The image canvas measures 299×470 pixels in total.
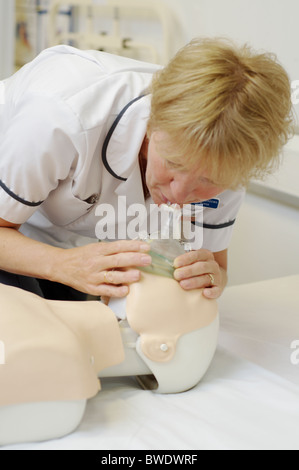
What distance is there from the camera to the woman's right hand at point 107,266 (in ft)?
3.93

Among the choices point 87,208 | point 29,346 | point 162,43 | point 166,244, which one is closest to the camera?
point 29,346

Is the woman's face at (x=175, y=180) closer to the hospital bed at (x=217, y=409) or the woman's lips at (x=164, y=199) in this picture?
the woman's lips at (x=164, y=199)

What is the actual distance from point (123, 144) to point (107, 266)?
322mm

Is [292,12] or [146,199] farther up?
[292,12]

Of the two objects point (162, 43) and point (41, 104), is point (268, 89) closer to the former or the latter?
point (41, 104)

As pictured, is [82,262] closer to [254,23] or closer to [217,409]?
[217,409]

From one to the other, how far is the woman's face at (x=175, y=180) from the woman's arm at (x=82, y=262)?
0.13 m

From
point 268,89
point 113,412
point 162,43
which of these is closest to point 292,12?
point 162,43

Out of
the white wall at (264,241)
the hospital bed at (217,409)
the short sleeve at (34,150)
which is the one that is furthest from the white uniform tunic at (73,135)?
the white wall at (264,241)

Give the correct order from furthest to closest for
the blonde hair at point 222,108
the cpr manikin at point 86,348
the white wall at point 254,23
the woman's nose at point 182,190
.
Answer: the white wall at point 254,23 → the woman's nose at point 182,190 → the blonde hair at point 222,108 → the cpr manikin at point 86,348

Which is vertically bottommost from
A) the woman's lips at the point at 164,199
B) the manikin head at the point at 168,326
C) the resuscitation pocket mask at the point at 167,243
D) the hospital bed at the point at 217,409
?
the hospital bed at the point at 217,409

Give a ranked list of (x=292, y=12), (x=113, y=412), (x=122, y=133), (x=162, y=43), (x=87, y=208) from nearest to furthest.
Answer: (x=113, y=412) → (x=122, y=133) → (x=87, y=208) → (x=292, y=12) → (x=162, y=43)
